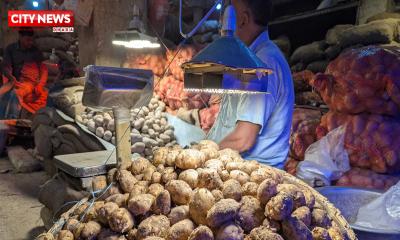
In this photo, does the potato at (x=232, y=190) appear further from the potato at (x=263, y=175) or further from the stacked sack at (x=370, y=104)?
the stacked sack at (x=370, y=104)

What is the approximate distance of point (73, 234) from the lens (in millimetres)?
1429

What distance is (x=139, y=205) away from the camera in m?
1.34

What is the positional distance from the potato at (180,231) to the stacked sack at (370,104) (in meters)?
1.93

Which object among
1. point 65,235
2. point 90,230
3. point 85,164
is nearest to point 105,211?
point 90,230

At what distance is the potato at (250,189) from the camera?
1.39 meters

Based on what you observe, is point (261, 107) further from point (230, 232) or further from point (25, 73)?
point (25, 73)

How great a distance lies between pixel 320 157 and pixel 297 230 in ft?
5.84

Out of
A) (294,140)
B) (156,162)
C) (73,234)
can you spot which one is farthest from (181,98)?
(73,234)

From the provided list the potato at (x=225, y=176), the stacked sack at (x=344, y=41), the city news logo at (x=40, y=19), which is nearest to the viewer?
the potato at (x=225, y=176)

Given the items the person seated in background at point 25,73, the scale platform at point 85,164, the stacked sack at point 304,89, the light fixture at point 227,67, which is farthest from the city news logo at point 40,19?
the light fixture at point 227,67

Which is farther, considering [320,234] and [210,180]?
[210,180]

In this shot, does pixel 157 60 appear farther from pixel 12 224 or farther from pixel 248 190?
pixel 248 190

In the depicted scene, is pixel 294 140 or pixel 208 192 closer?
pixel 208 192

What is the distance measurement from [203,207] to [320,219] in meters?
0.48
